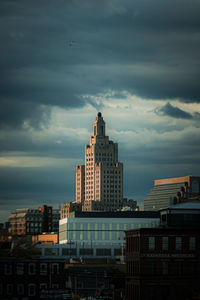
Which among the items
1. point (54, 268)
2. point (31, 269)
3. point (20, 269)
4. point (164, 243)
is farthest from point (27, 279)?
point (164, 243)

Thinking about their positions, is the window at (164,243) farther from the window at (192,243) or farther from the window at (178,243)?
the window at (192,243)

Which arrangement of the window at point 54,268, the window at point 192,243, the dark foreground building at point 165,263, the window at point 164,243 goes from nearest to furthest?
the dark foreground building at point 165,263 < the window at point 164,243 < the window at point 192,243 < the window at point 54,268

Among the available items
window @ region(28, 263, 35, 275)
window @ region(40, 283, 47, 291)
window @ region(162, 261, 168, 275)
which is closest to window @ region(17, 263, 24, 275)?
window @ region(28, 263, 35, 275)

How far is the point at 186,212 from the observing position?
170125 millimetres

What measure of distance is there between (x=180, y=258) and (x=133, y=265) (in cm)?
1104

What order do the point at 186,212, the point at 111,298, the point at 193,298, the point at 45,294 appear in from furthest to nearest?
the point at 111,298 < the point at 186,212 < the point at 45,294 < the point at 193,298

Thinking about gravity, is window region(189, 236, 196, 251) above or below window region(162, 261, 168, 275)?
above

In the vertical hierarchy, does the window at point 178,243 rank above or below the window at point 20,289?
above

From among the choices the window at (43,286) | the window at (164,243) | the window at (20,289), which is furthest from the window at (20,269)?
the window at (164,243)

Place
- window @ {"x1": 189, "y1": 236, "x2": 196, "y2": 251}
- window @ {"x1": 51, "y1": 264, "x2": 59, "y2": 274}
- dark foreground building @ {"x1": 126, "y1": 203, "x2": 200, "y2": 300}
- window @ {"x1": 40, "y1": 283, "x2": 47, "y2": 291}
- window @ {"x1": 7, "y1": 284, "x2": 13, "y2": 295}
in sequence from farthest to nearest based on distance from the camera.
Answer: window @ {"x1": 51, "y1": 264, "x2": 59, "y2": 274} → window @ {"x1": 40, "y1": 283, "x2": 47, "y2": 291} → window @ {"x1": 7, "y1": 284, "x2": 13, "y2": 295} → window @ {"x1": 189, "y1": 236, "x2": 196, "y2": 251} → dark foreground building @ {"x1": 126, "y1": 203, "x2": 200, "y2": 300}

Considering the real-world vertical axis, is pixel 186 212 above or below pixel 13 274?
above

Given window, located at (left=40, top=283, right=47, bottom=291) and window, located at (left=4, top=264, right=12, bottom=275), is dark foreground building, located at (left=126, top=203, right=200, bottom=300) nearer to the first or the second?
window, located at (left=40, top=283, right=47, bottom=291)

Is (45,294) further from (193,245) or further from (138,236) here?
(193,245)

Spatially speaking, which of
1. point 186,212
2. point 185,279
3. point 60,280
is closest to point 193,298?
point 185,279
